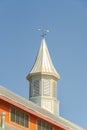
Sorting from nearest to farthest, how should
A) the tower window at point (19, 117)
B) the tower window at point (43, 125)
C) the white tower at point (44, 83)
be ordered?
the tower window at point (19, 117), the tower window at point (43, 125), the white tower at point (44, 83)

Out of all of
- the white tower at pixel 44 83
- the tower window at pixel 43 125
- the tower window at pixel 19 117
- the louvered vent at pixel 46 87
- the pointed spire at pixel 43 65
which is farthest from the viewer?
the pointed spire at pixel 43 65

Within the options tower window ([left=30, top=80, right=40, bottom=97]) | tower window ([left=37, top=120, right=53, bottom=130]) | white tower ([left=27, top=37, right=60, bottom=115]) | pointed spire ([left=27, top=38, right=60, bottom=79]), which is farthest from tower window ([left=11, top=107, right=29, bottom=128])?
pointed spire ([left=27, top=38, right=60, bottom=79])

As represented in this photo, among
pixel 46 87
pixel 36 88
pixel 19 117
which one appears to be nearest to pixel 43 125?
pixel 19 117

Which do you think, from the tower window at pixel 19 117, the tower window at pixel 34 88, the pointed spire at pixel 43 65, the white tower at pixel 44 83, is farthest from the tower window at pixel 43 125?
the pointed spire at pixel 43 65

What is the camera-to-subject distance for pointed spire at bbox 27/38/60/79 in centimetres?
7894

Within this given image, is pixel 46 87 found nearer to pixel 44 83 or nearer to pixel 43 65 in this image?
pixel 44 83

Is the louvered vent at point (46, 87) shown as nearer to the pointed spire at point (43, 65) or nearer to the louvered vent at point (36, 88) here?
the louvered vent at point (36, 88)

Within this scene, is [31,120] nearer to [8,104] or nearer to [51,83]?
[8,104]

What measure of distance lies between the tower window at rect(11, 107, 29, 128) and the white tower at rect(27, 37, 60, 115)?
1262 inches

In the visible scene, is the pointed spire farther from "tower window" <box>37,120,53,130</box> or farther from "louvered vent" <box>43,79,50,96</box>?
"tower window" <box>37,120,53,130</box>

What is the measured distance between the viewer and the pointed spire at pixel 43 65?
78938mm

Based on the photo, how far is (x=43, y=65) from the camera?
8000 cm

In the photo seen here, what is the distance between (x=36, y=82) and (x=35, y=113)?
3400 cm

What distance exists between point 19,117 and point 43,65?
3674cm
